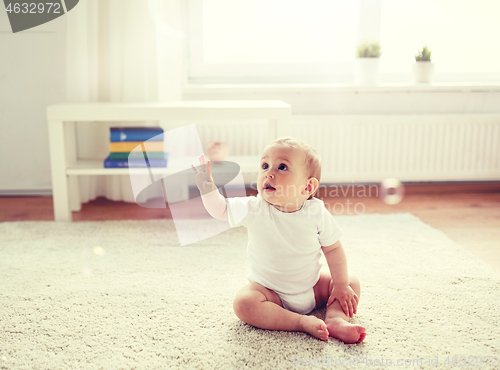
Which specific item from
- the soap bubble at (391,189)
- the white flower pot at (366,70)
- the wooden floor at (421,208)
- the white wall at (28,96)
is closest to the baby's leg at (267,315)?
the wooden floor at (421,208)

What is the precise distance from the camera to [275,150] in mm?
918

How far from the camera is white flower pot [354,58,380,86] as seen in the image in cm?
225

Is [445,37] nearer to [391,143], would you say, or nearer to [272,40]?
[391,143]

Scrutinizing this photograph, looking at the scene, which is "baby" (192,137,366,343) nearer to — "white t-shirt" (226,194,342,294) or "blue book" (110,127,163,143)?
"white t-shirt" (226,194,342,294)

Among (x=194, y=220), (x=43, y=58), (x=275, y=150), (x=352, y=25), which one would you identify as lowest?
(x=194, y=220)

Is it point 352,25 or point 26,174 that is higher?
point 352,25

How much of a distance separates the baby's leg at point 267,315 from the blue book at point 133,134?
43.2 inches

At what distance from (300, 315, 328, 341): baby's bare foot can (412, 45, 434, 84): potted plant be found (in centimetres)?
186

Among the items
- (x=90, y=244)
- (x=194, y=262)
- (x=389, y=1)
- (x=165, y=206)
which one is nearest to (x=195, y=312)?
(x=194, y=262)

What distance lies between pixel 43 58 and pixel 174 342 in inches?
73.3

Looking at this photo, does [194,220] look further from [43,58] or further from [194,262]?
[43,58]

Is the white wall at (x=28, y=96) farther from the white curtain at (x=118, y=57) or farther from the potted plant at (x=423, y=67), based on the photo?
the potted plant at (x=423, y=67)

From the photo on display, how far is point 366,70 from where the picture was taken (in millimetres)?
2264

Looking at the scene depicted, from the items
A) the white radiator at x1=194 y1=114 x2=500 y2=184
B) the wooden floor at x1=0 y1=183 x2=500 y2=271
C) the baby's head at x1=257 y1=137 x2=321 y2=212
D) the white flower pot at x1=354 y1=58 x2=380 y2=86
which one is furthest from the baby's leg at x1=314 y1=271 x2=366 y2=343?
the white flower pot at x1=354 y1=58 x2=380 y2=86
